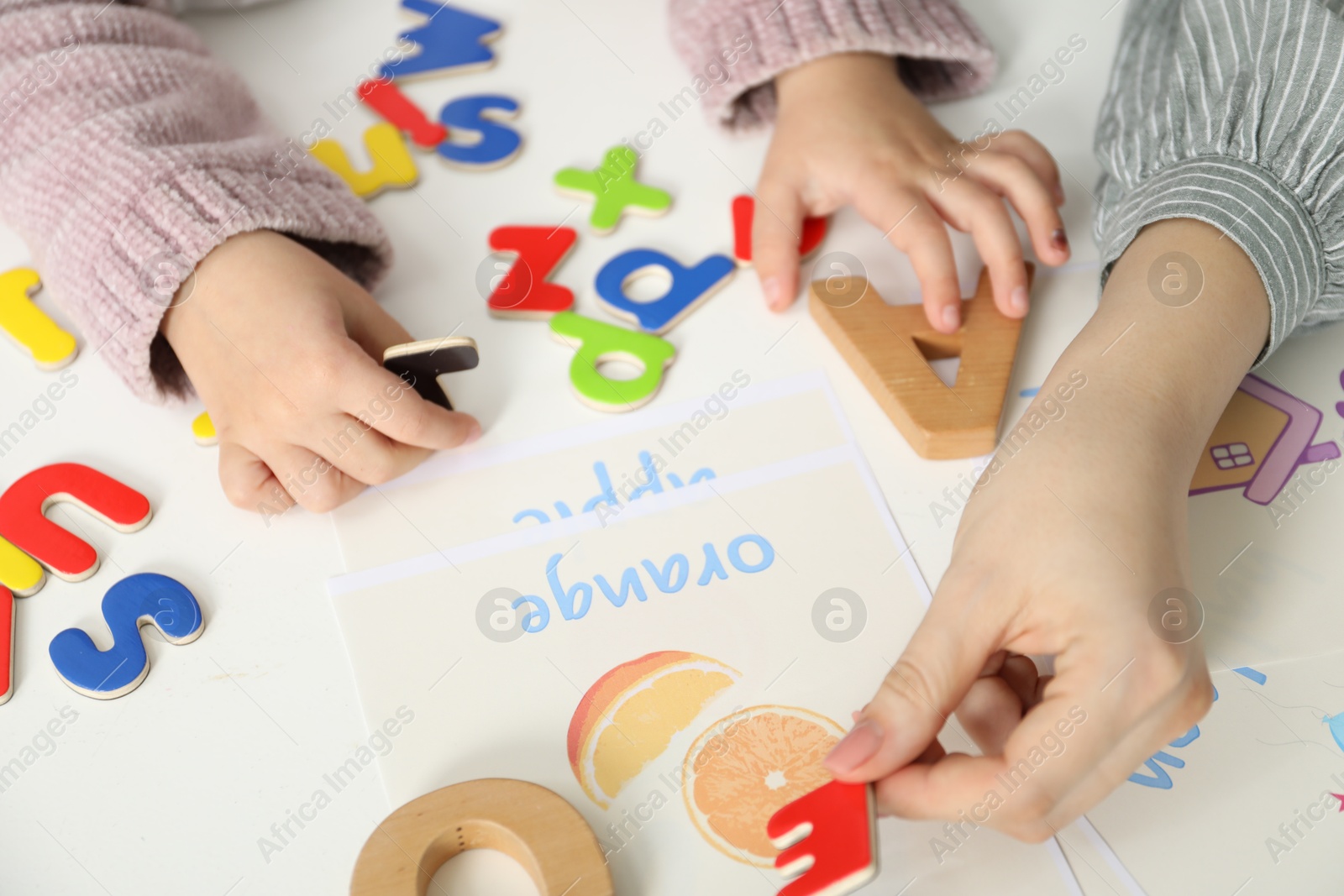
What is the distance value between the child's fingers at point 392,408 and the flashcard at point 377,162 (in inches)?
9.9

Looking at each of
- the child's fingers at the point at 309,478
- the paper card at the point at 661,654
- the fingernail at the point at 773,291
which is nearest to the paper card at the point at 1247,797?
the paper card at the point at 661,654

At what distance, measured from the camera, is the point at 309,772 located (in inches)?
20.2

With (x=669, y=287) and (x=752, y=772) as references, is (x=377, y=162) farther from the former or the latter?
(x=752, y=772)

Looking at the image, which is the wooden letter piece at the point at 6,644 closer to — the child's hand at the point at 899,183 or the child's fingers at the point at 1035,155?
the child's hand at the point at 899,183

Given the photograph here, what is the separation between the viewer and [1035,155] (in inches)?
29.1

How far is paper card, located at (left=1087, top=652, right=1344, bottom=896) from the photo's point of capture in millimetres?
467

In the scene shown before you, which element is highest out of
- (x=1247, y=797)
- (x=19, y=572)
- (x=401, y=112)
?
(x=401, y=112)

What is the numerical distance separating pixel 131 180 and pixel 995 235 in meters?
0.62

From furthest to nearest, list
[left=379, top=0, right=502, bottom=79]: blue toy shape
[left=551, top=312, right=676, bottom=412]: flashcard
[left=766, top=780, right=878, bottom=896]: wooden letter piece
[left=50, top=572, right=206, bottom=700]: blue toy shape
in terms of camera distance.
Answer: [left=379, top=0, right=502, bottom=79]: blue toy shape < [left=551, top=312, right=676, bottom=412]: flashcard < [left=50, top=572, right=206, bottom=700]: blue toy shape < [left=766, top=780, right=878, bottom=896]: wooden letter piece

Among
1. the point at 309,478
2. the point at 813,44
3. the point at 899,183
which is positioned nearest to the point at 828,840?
the point at 309,478

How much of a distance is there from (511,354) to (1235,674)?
1.66 ft

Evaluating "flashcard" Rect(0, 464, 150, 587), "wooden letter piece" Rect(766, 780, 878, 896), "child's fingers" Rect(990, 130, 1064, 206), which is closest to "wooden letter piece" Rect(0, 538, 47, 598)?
"flashcard" Rect(0, 464, 150, 587)

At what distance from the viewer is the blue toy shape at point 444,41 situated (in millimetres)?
884

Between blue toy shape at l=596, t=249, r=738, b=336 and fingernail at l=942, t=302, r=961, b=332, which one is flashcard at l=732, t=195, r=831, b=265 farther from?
fingernail at l=942, t=302, r=961, b=332
